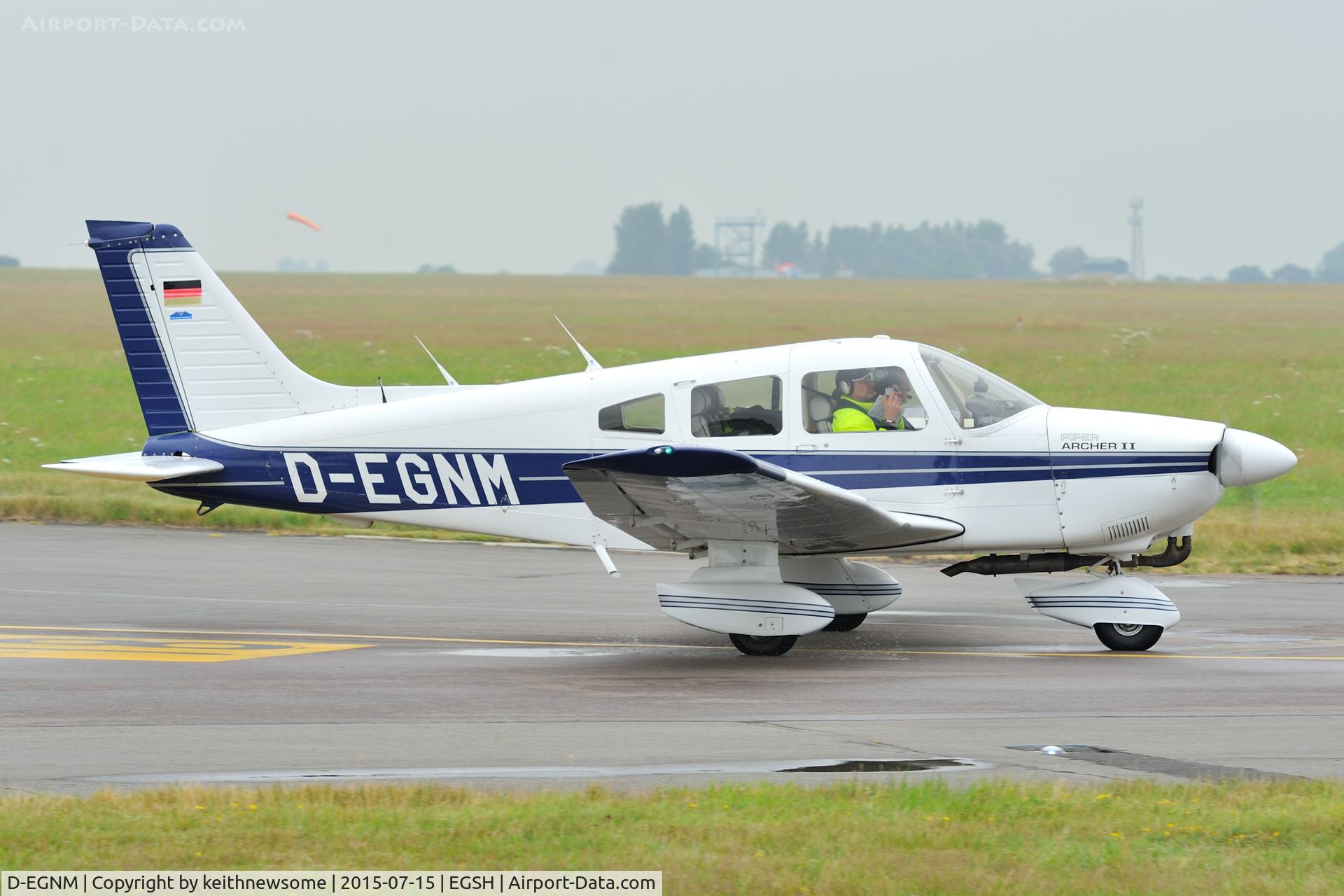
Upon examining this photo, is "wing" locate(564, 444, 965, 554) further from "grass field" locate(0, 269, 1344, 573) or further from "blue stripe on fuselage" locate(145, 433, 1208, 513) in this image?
"grass field" locate(0, 269, 1344, 573)

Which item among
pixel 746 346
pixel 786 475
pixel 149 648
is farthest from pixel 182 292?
pixel 746 346

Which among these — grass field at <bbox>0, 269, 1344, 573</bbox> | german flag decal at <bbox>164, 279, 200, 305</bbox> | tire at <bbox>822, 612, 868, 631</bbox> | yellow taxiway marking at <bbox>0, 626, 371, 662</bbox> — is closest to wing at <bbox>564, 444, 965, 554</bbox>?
tire at <bbox>822, 612, 868, 631</bbox>

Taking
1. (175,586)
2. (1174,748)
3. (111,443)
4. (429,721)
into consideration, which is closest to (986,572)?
(1174,748)

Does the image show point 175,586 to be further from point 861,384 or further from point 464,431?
point 861,384

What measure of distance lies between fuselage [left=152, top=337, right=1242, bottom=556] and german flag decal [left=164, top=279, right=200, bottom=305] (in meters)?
2.18

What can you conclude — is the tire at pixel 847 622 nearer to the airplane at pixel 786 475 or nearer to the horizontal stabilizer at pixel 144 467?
the airplane at pixel 786 475

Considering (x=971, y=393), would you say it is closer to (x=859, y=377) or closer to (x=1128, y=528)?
(x=859, y=377)

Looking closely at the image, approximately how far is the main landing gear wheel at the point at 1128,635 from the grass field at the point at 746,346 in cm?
520

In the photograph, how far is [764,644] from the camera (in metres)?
10.5

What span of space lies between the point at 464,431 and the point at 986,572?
169 inches

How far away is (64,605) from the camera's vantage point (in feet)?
40.3

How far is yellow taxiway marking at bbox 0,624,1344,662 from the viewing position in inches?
405

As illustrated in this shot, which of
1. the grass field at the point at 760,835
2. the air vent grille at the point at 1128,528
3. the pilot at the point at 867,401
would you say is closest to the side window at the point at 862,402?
the pilot at the point at 867,401

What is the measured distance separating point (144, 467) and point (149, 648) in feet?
5.71
